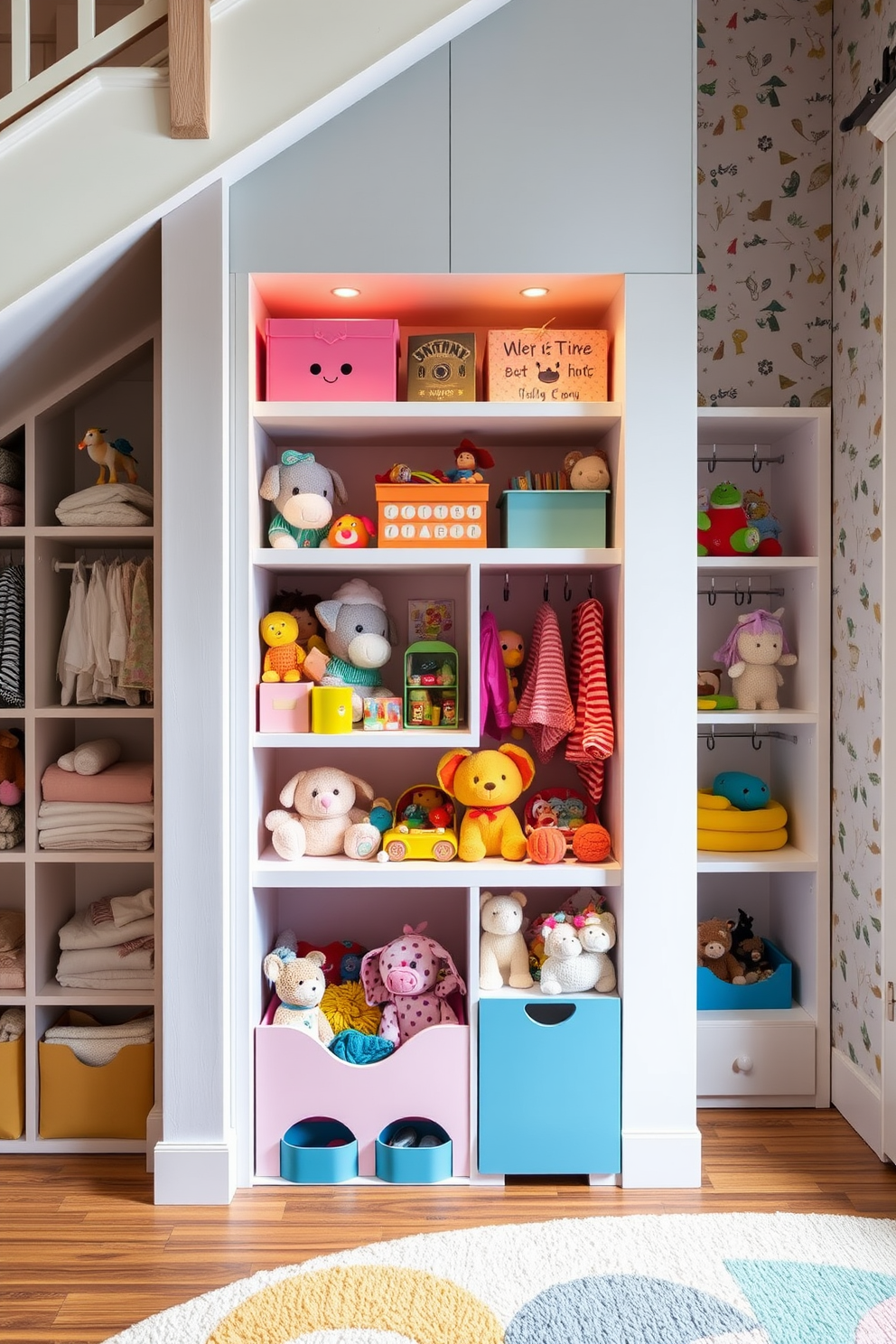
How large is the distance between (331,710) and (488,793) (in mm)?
396

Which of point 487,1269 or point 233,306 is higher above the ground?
point 233,306

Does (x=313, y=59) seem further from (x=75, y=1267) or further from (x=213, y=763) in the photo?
(x=75, y=1267)

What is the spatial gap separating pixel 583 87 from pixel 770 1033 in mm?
2267

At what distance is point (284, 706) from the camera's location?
2209 millimetres

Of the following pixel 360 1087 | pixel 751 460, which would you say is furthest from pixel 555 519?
Answer: pixel 360 1087

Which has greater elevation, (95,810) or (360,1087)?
(95,810)

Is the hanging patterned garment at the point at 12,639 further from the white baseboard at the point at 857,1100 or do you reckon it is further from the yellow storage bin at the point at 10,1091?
the white baseboard at the point at 857,1100

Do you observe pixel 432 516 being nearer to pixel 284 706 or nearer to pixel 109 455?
pixel 284 706

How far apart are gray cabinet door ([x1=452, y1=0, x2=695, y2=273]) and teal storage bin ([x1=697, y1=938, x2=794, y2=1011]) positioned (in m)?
1.79

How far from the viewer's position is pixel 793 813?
269cm

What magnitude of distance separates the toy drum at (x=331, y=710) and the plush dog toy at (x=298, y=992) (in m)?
0.52

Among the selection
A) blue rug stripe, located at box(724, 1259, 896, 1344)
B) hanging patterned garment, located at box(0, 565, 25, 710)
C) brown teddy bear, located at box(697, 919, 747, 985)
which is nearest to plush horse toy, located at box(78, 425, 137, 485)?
hanging patterned garment, located at box(0, 565, 25, 710)

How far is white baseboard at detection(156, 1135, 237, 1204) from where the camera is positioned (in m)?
2.07

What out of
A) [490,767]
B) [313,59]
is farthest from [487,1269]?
[313,59]
